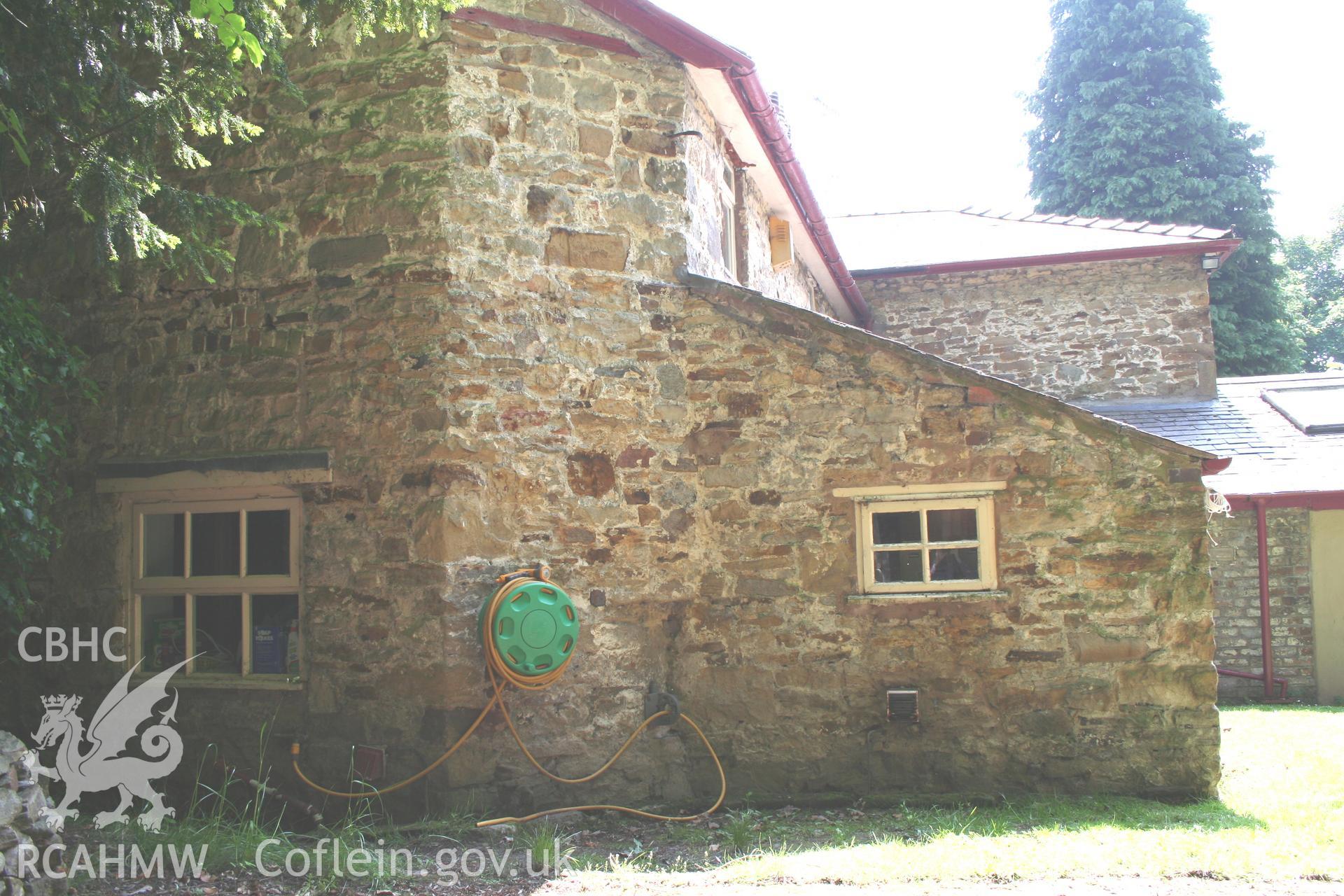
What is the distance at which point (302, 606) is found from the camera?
6.20 meters

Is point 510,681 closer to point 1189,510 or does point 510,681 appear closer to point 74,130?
point 74,130

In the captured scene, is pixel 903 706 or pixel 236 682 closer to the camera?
pixel 236 682

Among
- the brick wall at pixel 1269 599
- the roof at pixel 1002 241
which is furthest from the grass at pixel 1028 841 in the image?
the roof at pixel 1002 241

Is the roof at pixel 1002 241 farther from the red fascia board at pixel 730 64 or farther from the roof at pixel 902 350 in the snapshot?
the roof at pixel 902 350

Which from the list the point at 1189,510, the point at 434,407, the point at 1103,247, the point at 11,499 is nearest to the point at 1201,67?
the point at 1103,247

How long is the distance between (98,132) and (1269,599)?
12582 millimetres

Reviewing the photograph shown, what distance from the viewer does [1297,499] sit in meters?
11.2

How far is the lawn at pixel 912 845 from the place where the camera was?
15.4 feet

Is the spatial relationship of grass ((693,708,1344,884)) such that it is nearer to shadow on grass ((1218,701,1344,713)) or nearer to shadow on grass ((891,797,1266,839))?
shadow on grass ((891,797,1266,839))

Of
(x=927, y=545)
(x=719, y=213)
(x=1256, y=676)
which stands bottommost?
(x=1256, y=676)

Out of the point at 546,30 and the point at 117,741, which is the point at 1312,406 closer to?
the point at 546,30

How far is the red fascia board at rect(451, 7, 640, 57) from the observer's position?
247 inches

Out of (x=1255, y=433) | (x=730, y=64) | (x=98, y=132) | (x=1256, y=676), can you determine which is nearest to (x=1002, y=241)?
(x=1255, y=433)

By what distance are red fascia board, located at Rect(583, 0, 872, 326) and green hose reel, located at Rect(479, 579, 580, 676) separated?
11.9 ft
